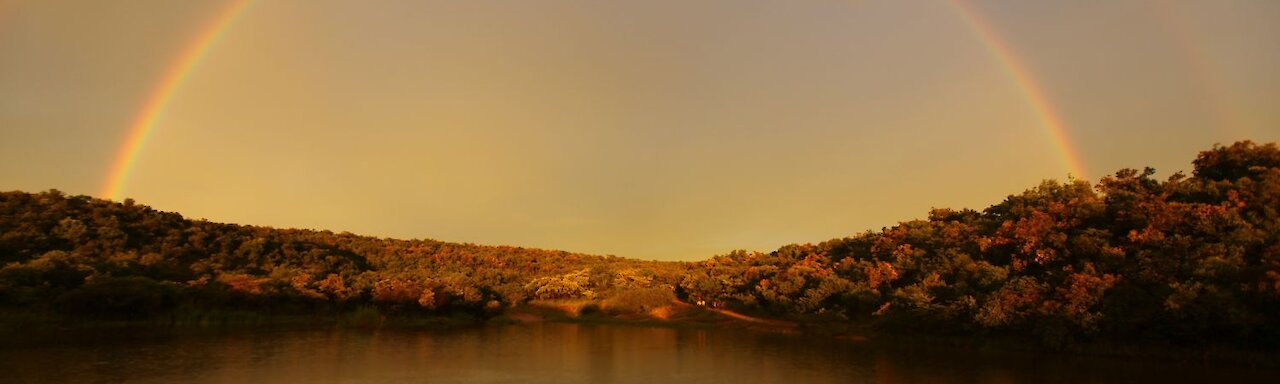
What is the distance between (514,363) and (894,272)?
107 ft

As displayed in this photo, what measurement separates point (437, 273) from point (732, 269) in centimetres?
4148

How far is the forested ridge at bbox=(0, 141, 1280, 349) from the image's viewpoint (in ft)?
110

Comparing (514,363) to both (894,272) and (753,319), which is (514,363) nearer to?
(894,272)

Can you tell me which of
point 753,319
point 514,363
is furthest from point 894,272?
point 514,363

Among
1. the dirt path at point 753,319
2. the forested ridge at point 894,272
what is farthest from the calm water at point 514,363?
the dirt path at point 753,319

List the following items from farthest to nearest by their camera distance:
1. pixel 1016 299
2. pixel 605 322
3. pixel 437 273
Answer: pixel 437 273 < pixel 605 322 < pixel 1016 299

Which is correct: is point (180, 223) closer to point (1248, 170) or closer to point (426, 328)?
point (426, 328)

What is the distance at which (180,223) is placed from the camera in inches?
3177

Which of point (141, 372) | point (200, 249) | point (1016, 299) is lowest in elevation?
point (141, 372)

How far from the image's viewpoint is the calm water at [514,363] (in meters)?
28.6

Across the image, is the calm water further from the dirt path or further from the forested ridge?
the dirt path

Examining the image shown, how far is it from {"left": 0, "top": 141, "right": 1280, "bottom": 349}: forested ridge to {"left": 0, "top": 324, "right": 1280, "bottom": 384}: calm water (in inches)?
111

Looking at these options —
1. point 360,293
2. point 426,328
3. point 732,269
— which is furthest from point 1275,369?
point 360,293

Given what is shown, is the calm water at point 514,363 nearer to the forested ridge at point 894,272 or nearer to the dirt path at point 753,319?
the forested ridge at point 894,272
